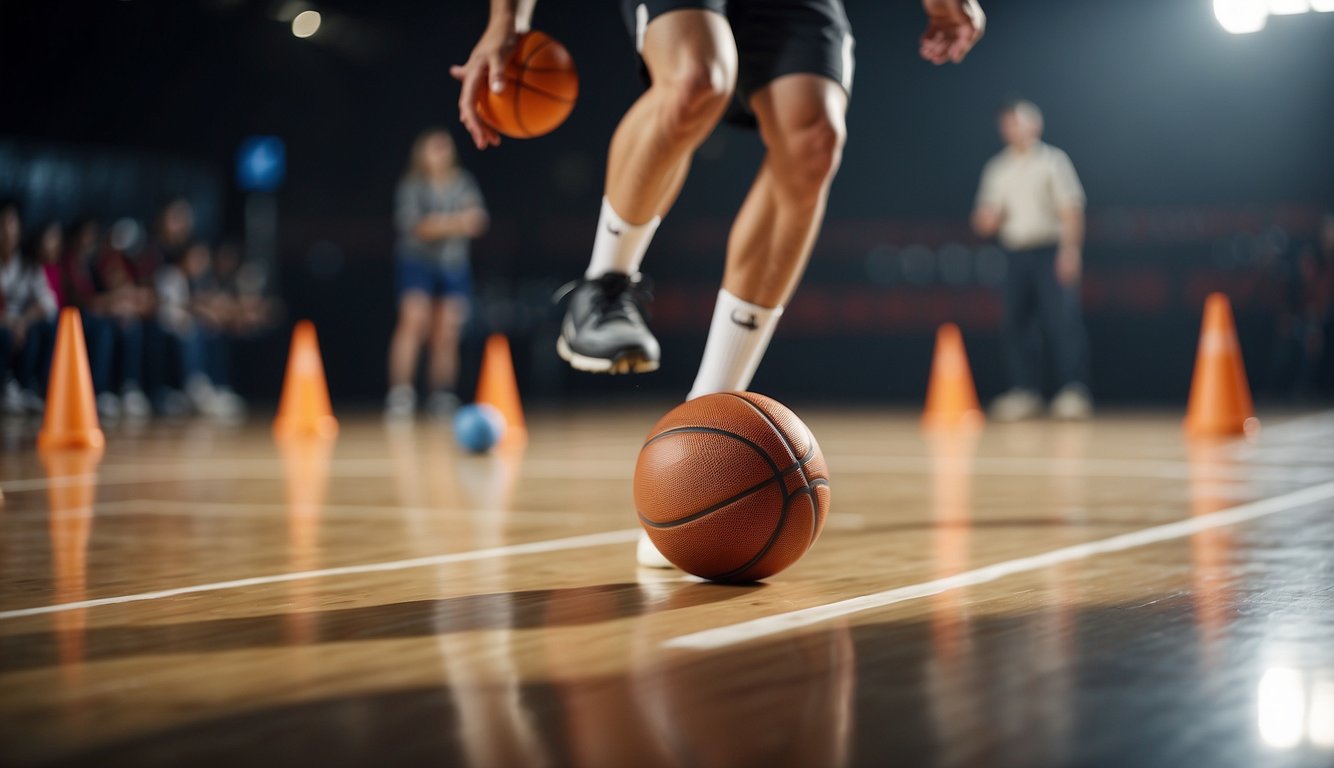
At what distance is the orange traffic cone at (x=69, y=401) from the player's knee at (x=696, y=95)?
4118 millimetres

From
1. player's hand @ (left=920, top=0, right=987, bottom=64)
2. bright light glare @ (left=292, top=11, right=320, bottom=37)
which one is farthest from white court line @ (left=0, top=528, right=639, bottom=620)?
bright light glare @ (left=292, top=11, right=320, bottom=37)

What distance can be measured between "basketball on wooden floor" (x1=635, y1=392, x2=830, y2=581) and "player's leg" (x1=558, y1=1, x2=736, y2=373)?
1.06ft

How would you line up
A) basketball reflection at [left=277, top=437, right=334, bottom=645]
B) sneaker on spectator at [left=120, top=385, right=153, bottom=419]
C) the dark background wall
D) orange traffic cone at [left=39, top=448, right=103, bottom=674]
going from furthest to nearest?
the dark background wall
sneaker on spectator at [left=120, top=385, right=153, bottom=419]
basketball reflection at [left=277, top=437, right=334, bottom=645]
orange traffic cone at [left=39, top=448, right=103, bottom=674]

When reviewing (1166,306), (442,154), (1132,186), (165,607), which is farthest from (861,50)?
(165,607)

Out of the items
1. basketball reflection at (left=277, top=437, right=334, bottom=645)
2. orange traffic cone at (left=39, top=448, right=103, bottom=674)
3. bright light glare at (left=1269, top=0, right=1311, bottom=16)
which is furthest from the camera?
bright light glare at (left=1269, top=0, right=1311, bottom=16)

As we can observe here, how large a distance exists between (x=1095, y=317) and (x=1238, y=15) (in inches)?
102

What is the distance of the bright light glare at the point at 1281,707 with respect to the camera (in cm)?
118

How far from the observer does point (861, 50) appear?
1268 centimetres

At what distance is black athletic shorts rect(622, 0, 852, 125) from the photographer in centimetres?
268

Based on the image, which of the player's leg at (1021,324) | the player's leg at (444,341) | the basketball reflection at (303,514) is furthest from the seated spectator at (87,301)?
the player's leg at (1021,324)

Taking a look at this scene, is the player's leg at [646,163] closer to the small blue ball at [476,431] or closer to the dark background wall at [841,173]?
the small blue ball at [476,431]

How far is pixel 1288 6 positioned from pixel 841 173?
12.5 ft

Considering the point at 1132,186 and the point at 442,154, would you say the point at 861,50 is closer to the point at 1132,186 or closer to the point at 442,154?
the point at 1132,186

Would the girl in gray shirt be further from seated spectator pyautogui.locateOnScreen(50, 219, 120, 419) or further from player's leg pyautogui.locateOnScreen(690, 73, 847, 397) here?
player's leg pyautogui.locateOnScreen(690, 73, 847, 397)
